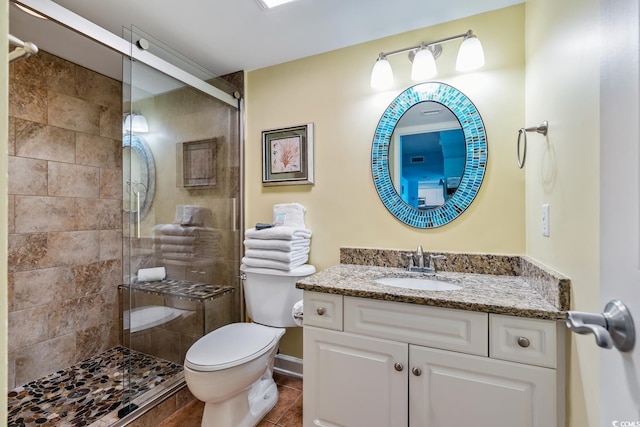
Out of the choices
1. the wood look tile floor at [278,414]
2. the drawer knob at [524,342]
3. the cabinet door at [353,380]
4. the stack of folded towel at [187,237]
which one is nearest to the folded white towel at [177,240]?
the stack of folded towel at [187,237]

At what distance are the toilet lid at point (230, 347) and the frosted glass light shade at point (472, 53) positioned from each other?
1745mm

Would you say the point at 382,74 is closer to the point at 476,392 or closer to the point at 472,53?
the point at 472,53

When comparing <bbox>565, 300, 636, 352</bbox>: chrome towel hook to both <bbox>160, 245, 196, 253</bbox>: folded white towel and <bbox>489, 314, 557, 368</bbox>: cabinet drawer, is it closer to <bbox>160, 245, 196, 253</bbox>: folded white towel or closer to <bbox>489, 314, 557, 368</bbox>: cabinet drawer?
<bbox>489, 314, 557, 368</bbox>: cabinet drawer

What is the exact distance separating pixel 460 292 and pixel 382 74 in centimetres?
121

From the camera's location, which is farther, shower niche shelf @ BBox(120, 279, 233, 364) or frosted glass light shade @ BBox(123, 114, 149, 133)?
shower niche shelf @ BBox(120, 279, 233, 364)

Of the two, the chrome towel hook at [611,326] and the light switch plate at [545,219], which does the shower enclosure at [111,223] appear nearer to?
the light switch plate at [545,219]

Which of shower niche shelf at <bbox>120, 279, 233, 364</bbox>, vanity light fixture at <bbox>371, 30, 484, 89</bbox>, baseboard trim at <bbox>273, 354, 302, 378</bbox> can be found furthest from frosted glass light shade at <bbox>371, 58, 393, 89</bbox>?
baseboard trim at <bbox>273, 354, 302, 378</bbox>

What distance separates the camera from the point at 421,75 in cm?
150

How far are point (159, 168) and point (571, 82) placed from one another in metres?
2.08

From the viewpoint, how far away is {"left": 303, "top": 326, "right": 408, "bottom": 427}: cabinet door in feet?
3.65

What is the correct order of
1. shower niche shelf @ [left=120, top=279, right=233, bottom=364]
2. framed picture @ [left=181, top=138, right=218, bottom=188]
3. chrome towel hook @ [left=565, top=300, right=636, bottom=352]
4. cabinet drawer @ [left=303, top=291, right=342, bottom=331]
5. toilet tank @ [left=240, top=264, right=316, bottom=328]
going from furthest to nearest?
1. framed picture @ [left=181, top=138, right=218, bottom=188]
2. shower niche shelf @ [left=120, top=279, right=233, bottom=364]
3. toilet tank @ [left=240, top=264, right=316, bottom=328]
4. cabinet drawer @ [left=303, top=291, right=342, bottom=331]
5. chrome towel hook @ [left=565, top=300, right=636, bottom=352]

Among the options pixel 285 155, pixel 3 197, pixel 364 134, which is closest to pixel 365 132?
pixel 364 134

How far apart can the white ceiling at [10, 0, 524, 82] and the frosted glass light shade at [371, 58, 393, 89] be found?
0.21m

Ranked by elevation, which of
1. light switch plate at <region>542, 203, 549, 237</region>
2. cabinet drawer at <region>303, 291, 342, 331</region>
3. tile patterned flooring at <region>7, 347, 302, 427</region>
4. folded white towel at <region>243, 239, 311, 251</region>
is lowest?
tile patterned flooring at <region>7, 347, 302, 427</region>
